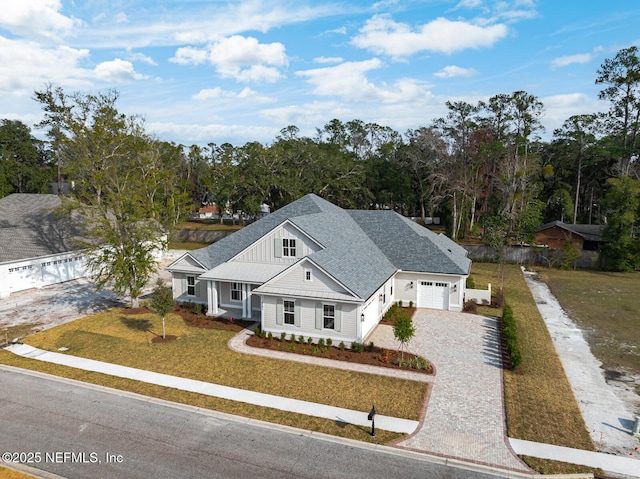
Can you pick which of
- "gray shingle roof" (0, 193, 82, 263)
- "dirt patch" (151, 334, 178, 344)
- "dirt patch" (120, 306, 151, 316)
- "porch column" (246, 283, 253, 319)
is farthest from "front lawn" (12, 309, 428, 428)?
"gray shingle roof" (0, 193, 82, 263)

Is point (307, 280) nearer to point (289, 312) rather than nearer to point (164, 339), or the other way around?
point (289, 312)

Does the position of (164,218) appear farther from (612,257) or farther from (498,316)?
(612,257)

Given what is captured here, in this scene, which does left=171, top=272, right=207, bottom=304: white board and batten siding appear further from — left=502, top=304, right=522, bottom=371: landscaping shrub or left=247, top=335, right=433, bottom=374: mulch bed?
left=502, top=304, right=522, bottom=371: landscaping shrub

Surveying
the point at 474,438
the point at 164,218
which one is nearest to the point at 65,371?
the point at 164,218

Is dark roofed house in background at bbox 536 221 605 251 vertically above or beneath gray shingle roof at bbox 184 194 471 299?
beneath

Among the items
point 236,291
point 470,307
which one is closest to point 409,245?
point 470,307

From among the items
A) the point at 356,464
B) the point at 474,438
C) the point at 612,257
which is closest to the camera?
the point at 356,464
